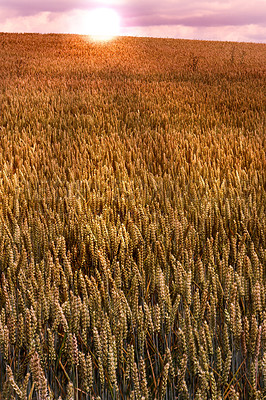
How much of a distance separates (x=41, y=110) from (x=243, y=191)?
11.5ft

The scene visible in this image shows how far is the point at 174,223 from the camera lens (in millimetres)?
2004

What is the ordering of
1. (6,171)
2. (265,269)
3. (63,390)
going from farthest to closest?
(6,171), (265,269), (63,390)

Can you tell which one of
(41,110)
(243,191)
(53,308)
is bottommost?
(53,308)

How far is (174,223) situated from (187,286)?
0.70 metres

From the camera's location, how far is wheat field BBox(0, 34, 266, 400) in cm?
117

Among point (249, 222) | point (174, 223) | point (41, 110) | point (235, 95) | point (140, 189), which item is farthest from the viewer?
point (235, 95)

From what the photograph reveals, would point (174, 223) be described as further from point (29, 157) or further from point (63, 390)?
point (29, 157)

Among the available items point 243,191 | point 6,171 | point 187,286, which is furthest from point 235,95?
point 187,286

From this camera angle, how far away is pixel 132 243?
2014mm

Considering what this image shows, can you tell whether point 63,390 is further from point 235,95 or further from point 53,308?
point 235,95

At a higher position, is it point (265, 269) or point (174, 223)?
point (174, 223)

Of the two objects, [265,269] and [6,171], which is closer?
[265,269]

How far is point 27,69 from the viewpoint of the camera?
9367 millimetres

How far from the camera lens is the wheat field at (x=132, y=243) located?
3.83ft
